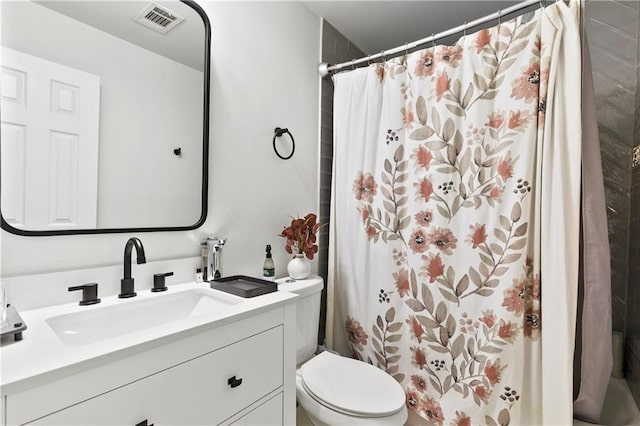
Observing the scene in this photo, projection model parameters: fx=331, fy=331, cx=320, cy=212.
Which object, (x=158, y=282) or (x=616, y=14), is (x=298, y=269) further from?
(x=616, y=14)

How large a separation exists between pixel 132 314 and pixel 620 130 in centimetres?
269

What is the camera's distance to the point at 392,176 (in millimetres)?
1801

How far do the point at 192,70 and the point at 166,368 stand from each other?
1.14m

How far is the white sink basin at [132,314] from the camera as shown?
3.10 feet

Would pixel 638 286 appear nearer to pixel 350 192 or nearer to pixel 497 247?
pixel 497 247

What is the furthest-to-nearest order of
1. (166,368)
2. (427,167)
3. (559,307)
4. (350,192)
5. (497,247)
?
(350,192) < (427,167) < (497,247) < (559,307) < (166,368)

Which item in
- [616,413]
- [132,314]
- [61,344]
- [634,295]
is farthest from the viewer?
[634,295]

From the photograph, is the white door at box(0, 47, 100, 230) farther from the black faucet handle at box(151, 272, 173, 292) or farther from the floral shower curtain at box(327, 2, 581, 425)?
the floral shower curtain at box(327, 2, 581, 425)

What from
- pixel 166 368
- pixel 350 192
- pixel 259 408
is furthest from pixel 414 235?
pixel 166 368

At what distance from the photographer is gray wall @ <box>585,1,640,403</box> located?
1.94 meters

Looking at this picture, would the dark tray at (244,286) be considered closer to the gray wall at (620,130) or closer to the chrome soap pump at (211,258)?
Answer: the chrome soap pump at (211,258)

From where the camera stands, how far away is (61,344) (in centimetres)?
73

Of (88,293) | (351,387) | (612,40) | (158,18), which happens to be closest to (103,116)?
(158,18)

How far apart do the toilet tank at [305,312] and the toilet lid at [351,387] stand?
8 centimetres
